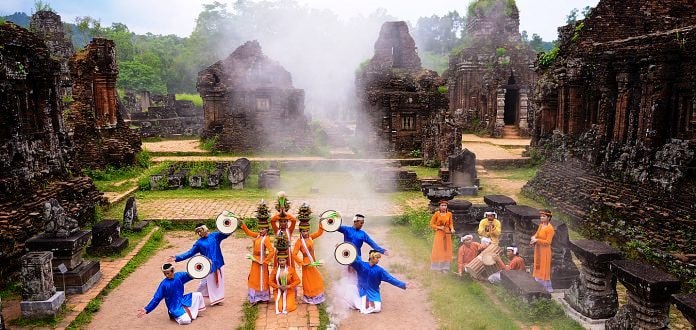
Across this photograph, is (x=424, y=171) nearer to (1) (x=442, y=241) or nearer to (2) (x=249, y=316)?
(1) (x=442, y=241)

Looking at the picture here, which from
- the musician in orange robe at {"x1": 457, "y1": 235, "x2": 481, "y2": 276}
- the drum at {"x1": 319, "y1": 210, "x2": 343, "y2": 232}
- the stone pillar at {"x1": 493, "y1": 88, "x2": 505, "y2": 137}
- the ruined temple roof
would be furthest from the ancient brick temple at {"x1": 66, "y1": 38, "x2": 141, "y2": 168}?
the stone pillar at {"x1": 493, "y1": 88, "x2": 505, "y2": 137}

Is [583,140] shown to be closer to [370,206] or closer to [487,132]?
[370,206]

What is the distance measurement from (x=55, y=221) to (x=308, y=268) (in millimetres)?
3995

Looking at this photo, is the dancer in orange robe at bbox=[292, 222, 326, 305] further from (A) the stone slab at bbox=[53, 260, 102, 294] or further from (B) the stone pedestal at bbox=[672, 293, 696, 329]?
(B) the stone pedestal at bbox=[672, 293, 696, 329]

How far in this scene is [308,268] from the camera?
6.93 metres

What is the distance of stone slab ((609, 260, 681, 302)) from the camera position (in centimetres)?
529

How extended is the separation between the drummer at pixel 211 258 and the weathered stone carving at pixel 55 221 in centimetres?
192

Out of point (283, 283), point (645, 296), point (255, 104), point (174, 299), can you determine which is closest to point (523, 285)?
point (645, 296)

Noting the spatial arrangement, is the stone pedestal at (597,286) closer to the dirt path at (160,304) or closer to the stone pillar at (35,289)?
the dirt path at (160,304)

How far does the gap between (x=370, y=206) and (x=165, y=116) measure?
20041 mm

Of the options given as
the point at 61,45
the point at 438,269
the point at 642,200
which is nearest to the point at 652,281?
the point at 438,269

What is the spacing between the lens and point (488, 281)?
7844mm

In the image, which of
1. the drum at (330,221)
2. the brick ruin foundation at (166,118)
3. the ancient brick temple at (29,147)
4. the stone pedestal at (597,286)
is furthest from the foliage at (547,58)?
the brick ruin foundation at (166,118)

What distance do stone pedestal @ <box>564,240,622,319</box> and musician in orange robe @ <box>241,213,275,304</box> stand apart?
4.22 metres
